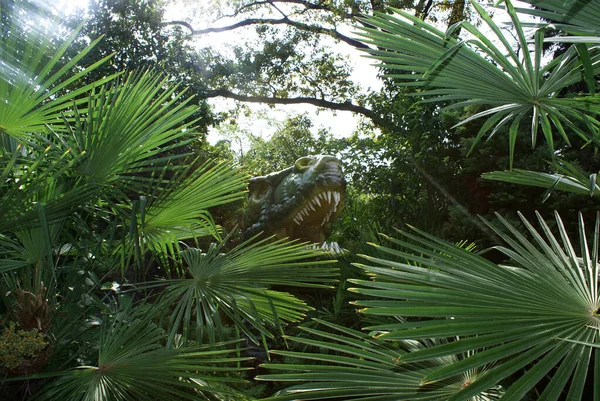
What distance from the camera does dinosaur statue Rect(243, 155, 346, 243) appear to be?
4.49 metres

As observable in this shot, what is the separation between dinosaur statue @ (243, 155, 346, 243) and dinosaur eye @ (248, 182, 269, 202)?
0.05 ft

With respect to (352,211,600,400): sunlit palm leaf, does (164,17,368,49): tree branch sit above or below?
above

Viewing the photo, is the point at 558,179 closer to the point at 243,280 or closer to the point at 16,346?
the point at 243,280

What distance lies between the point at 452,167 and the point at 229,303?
4.84 meters

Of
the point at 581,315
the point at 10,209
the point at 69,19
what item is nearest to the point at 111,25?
the point at 69,19

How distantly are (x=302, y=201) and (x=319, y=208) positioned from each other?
6.5 inches

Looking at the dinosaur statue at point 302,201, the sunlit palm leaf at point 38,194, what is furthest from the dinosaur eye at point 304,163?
the sunlit palm leaf at point 38,194

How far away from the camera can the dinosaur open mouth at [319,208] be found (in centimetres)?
454

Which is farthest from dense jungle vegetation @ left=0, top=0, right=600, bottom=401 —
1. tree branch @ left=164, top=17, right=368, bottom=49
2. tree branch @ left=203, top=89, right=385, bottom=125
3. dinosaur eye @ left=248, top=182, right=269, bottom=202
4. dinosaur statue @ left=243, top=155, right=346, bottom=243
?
tree branch @ left=164, top=17, right=368, bottom=49

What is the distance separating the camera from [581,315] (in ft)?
3.75

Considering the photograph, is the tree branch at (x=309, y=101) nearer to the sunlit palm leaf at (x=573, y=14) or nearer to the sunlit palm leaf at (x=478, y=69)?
the sunlit palm leaf at (x=478, y=69)

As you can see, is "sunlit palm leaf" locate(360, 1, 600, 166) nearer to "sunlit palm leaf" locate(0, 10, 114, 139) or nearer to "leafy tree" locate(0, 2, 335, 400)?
"leafy tree" locate(0, 2, 335, 400)

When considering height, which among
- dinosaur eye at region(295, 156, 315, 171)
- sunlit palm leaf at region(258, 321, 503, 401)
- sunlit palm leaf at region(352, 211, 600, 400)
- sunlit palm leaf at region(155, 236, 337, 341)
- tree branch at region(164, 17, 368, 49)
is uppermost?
tree branch at region(164, 17, 368, 49)

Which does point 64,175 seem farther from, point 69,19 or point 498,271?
point 69,19
